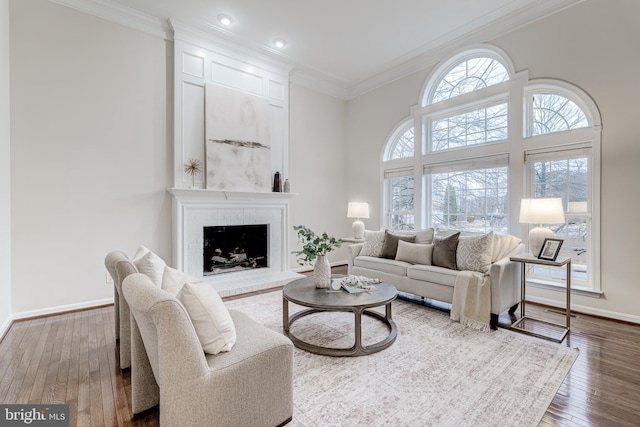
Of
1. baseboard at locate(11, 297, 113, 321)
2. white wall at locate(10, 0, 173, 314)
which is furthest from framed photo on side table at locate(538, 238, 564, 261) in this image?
baseboard at locate(11, 297, 113, 321)

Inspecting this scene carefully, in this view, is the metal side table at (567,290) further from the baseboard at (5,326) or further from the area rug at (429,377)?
the baseboard at (5,326)

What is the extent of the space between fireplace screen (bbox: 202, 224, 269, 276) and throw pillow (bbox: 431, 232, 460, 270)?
105 inches

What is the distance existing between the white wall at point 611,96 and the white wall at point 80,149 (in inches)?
192

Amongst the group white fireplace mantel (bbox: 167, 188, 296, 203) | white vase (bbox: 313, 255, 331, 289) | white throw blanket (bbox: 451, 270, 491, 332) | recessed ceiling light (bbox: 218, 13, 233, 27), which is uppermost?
recessed ceiling light (bbox: 218, 13, 233, 27)

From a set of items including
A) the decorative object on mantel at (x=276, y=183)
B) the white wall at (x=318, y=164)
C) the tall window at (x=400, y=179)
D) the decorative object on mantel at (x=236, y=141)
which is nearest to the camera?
the decorative object on mantel at (x=236, y=141)

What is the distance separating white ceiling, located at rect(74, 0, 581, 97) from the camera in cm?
365

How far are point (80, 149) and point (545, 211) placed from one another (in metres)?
5.04

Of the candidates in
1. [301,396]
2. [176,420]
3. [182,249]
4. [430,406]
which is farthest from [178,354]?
[182,249]

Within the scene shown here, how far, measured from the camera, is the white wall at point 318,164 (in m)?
5.42

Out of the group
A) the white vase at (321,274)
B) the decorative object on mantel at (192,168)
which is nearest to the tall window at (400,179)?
the white vase at (321,274)

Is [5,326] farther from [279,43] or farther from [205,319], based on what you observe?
[279,43]

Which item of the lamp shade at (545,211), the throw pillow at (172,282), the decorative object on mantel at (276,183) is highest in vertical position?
the decorative object on mantel at (276,183)

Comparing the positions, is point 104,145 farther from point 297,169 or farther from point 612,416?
point 612,416

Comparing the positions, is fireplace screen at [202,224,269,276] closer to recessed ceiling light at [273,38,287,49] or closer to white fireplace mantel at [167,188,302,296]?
white fireplace mantel at [167,188,302,296]
